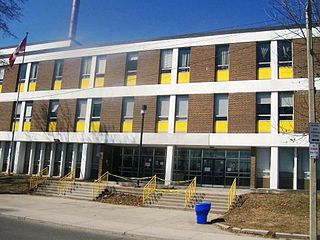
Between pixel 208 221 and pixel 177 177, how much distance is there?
11651 mm

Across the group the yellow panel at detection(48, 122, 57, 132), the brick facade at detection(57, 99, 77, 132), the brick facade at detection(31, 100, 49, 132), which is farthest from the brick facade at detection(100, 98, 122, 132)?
the brick facade at detection(31, 100, 49, 132)

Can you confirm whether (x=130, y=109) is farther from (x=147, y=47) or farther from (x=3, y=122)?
(x=3, y=122)

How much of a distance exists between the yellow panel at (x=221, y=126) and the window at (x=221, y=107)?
284 millimetres

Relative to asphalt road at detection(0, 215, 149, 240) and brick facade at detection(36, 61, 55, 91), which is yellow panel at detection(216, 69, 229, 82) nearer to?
brick facade at detection(36, 61, 55, 91)

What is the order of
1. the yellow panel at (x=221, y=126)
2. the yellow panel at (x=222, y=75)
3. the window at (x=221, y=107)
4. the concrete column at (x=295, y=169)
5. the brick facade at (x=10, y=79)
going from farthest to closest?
the brick facade at (x=10, y=79)
the yellow panel at (x=222, y=75)
the window at (x=221, y=107)
the yellow panel at (x=221, y=126)
the concrete column at (x=295, y=169)

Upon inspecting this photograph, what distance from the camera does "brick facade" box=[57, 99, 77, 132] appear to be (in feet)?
103

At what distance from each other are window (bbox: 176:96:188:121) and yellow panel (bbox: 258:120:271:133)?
5276mm

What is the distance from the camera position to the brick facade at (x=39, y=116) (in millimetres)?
32594

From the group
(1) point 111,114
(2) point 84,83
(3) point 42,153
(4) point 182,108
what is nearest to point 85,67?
(2) point 84,83

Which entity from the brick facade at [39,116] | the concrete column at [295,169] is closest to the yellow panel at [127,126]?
the brick facade at [39,116]

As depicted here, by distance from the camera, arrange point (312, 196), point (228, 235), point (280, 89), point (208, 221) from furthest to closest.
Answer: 1. point (280, 89)
2. point (208, 221)
3. point (228, 235)
4. point (312, 196)

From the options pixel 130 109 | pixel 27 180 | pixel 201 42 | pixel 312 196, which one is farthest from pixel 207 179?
pixel 312 196

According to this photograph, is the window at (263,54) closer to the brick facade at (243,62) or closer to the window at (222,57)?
the brick facade at (243,62)

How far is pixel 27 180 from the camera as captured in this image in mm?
28844
